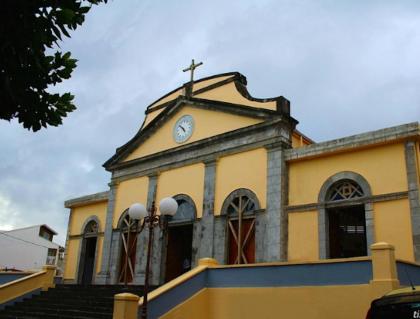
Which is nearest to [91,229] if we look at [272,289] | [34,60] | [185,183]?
[185,183]

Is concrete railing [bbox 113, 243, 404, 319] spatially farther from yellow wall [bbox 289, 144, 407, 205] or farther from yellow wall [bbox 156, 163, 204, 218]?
yellow wall [bbox 156, 163, 204, 218]

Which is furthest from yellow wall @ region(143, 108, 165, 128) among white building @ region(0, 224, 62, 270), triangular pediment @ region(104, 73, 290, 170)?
white building @ region(0, 224, 62, 270)

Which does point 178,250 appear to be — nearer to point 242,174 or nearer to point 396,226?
point 242,174

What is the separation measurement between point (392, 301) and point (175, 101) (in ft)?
46.8

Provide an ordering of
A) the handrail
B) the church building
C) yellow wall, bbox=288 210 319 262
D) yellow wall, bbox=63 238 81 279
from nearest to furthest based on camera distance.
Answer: the handrail → the church building → yellow wall, bbox=288 210 319 262 → yellow wall, bbox=63 238 81 279

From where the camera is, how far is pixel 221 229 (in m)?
15.4

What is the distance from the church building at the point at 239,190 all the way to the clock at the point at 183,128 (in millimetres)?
49

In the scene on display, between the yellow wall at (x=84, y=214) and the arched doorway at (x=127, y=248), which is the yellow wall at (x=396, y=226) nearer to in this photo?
the arched doorway at (x=127, y=248)

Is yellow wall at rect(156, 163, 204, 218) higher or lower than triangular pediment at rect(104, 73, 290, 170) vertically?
lower

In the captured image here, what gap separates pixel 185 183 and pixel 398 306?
12.4 m

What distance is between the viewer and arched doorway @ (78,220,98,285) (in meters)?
20.3

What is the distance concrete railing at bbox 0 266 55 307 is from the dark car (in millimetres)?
13308

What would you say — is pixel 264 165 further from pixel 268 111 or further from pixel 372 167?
pixel 372 167

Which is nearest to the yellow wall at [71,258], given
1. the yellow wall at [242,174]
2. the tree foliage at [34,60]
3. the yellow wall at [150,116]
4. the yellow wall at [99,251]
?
the yellow wall at [99,251]
